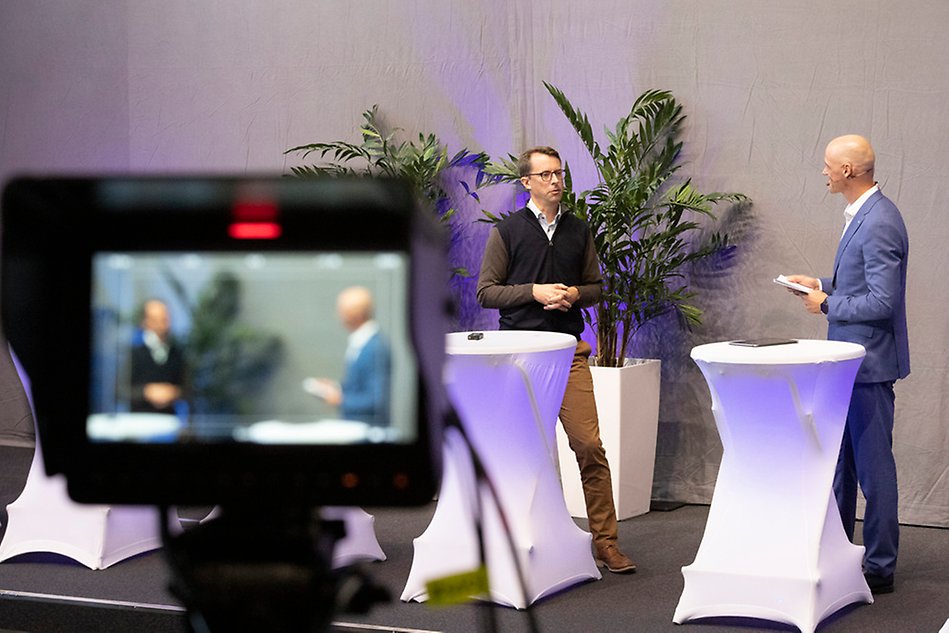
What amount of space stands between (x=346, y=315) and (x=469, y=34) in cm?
554

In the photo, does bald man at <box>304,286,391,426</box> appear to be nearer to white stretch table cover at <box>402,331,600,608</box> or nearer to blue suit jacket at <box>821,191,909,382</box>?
white stretch table cover at <box>402,331,600,608</box>

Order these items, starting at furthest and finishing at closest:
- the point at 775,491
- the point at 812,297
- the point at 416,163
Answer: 1. the point at 416,163
2. the point at 812,297
3. the point at 775,491

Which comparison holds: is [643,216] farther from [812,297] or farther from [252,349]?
[252,349]

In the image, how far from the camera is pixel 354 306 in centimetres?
91

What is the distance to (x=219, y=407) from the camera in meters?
0.91

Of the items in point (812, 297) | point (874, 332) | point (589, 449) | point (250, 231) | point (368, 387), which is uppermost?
point (250, 231)

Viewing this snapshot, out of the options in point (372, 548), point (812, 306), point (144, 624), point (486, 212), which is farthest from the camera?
point (486, 212)

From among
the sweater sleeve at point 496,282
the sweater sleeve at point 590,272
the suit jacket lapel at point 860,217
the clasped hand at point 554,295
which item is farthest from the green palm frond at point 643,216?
the suit jacket lapel at point 860,217

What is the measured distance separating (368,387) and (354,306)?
0.06m

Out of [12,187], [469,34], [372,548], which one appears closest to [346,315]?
[12,187]

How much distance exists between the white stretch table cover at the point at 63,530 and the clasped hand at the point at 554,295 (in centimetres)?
178

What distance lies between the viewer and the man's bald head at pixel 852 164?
14.2 feet

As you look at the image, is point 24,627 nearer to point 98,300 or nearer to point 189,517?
point 189,517

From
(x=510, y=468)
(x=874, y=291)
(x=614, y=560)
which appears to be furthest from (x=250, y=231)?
(x=614, y=560)
